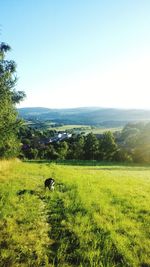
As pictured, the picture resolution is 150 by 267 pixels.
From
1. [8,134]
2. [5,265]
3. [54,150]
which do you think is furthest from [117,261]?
[54,150]

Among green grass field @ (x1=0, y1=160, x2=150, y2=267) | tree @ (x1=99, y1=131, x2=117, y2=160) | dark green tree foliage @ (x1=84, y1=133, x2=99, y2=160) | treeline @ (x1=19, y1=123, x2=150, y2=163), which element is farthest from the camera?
dark green tree foliage @ (x1=84, y1=133, x2=99, y2=160)

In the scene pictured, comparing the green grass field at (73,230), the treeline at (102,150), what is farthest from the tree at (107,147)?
the green grass field at (73,230)

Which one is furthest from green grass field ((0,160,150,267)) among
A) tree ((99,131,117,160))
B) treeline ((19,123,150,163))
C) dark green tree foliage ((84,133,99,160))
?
dark green tree foliage ((84,133,99,160))

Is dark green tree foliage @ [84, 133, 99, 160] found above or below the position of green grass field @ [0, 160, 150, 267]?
below

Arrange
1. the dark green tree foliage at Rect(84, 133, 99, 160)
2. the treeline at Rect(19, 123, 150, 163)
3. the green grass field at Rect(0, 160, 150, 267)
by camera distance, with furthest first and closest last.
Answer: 1. the dark green tree foliage at Rect(84, 133, 99, 160)
2. the treeline at Rect(19, 123, 150, 163)
3. the green grass field at Rect(0, 160, 150, 267)

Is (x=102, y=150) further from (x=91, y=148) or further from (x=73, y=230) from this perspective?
(x=73, y=230)

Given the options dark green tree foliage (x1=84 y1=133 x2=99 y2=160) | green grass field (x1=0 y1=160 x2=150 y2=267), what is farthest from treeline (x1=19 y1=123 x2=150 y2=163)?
green grass field (x1=0 y1=160 x2=150 y2=267)

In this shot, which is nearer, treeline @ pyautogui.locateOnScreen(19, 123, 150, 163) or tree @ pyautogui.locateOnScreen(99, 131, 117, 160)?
treeline @ pyautogui.locateOnScreen(19, 123, 150, 163)

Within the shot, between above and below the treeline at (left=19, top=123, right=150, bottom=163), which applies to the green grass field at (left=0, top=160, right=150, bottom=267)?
above

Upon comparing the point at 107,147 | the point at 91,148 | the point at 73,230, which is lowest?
the point at 91,148

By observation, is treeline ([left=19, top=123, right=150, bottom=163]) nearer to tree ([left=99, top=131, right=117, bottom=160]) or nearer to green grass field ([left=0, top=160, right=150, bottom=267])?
tree ([left=99, top=131, right=117, bottom=160])

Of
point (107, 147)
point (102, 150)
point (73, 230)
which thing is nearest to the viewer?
point (73, 230)

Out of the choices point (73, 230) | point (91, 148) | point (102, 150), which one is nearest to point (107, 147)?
point (102, 150)

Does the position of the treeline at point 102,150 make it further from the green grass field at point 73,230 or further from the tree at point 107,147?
the green grass field at point 73,230
